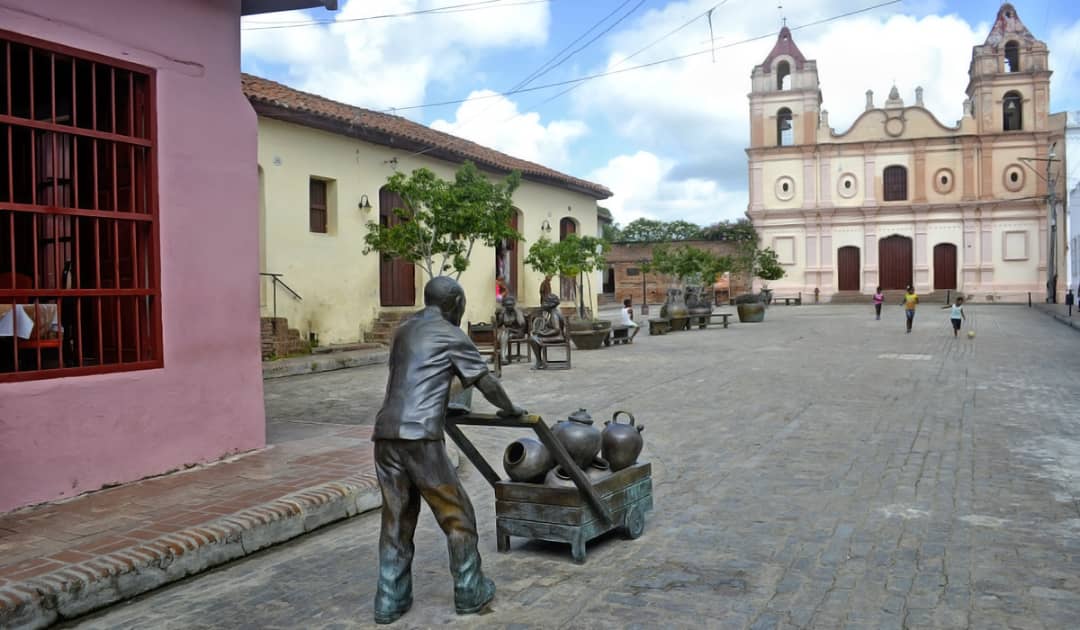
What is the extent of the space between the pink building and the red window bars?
1 centimetres

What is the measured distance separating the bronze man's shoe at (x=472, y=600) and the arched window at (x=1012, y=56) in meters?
49.4

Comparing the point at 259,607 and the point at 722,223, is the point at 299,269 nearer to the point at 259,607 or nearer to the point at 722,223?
the point at 259,607

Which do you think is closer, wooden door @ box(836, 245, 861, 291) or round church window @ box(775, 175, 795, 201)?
wooden door @ box(836, 245, 861, 291)

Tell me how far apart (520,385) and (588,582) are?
8.11 meters

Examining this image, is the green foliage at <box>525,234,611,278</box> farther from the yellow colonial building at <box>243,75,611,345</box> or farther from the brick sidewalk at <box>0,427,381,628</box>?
the brick sidewalk at <box>0,427,381,628</box>

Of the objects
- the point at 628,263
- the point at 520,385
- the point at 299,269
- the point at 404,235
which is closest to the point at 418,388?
the point at 520,385

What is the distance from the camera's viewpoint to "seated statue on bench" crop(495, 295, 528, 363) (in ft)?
48.3

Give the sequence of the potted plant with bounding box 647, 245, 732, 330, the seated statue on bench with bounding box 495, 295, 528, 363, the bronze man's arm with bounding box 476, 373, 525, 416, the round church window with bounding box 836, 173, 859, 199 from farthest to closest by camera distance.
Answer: the round church window with bounding box 836, 173, 859, 199 < the potted plant with bounding box 647, 245, 732, 330 < the seated statue on bench with bounding box 495, 295, 528, 363 < the bronze man's arm with bounding box 476, 373, 525, 416

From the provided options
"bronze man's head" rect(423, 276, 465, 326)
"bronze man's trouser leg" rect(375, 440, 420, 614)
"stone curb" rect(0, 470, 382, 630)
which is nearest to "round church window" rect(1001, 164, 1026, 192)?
"stone curb" rect(0, 470, 382, 630)

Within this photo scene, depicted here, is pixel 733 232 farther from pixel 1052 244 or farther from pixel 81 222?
pixel 81 222

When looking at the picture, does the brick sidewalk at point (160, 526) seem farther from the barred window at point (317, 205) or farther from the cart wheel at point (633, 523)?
the barred window at point (317, 205)

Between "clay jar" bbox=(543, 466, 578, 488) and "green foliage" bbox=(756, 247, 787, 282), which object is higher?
"green foliage" bbox=(756, 247, 787, 282)

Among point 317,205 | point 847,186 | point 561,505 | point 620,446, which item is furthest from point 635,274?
point 561,505

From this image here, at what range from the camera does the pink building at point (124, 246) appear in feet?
18.1
